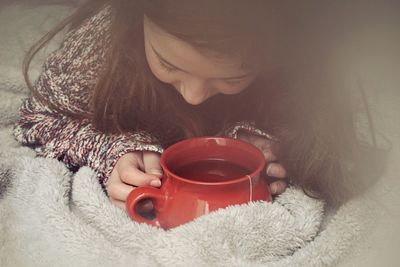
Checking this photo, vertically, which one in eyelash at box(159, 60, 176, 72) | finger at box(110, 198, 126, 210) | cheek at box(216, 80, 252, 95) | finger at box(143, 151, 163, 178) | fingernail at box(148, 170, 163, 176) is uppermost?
eyelash at box(159, 60, 176, 72)

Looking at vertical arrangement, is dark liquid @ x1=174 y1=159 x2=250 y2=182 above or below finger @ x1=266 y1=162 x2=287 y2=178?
above

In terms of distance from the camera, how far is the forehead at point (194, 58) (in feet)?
2.02

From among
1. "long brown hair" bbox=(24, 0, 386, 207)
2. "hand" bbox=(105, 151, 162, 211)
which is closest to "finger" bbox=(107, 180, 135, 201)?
"hand" bbox=(105, 151, 162, 211)

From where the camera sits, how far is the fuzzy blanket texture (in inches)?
24.3

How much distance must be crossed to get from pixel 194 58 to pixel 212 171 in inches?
6.1

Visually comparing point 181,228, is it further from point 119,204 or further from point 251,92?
point 251,92

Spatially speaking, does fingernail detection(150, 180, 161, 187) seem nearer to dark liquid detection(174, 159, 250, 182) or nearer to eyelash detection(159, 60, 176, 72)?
dark liquid detection(174, 159, 250, 182)

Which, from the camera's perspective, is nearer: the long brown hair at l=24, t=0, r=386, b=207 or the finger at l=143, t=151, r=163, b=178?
the long brown hair at l=24, t=0, r=386, b=207

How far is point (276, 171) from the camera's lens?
75 centimetres

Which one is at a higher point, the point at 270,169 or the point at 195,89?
the point at 195,89

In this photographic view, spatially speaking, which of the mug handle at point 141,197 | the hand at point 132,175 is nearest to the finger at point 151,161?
the hand at point 132,175

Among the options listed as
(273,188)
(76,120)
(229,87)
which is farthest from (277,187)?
(76,120)

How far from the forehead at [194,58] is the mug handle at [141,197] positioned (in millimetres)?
140

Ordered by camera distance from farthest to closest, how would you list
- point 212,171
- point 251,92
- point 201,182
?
point 251,92 → point 212,171 → point 201,182
